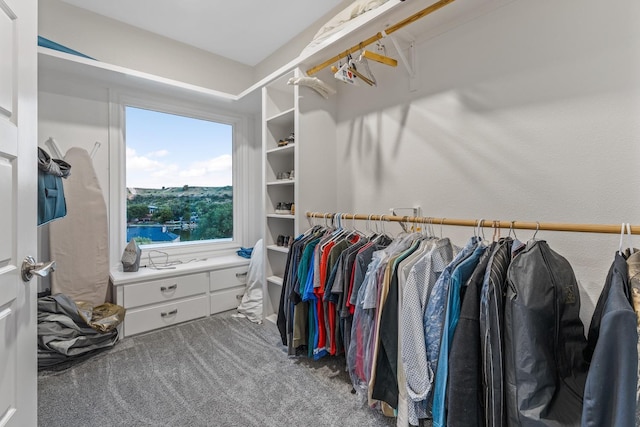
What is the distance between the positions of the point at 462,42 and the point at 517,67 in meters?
0.37

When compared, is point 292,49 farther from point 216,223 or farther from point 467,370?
point 467,370

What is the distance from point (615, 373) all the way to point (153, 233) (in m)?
3.42

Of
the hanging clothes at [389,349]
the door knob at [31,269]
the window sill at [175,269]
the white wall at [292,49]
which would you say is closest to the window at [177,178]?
the window sill at [175,269]

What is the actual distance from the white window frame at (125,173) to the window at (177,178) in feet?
0.20

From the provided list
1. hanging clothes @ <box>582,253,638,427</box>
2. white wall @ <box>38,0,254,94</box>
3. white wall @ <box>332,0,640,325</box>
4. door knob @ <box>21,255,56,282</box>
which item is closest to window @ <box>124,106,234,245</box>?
white wall @ <box>38,0,254,94</box>

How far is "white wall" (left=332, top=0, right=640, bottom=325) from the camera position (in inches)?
51.4

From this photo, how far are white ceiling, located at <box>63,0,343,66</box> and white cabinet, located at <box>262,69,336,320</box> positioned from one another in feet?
2.19

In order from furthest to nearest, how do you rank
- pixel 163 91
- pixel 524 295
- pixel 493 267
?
pixel 163 91 → pixel 493 267 → pixel 524 295

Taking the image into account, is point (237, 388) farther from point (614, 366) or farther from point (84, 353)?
point (614, 366)

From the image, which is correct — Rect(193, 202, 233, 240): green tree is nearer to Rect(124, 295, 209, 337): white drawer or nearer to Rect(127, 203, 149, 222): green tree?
Rect(127, 203, 149, 222): green tree

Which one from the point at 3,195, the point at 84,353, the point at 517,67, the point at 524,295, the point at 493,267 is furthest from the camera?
the point at 84,353

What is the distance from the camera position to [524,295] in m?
1.06

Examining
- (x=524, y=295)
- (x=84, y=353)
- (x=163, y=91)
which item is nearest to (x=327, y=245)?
(x=524, y=295)

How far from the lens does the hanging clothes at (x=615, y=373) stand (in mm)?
810
